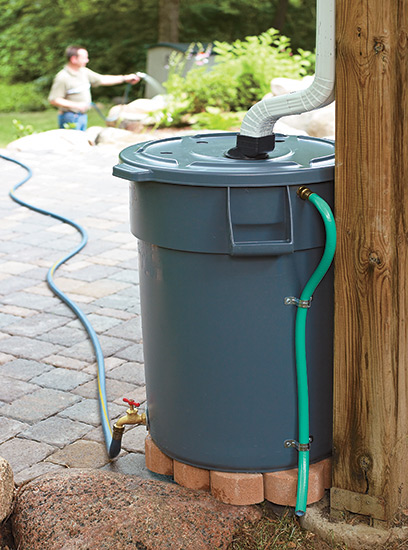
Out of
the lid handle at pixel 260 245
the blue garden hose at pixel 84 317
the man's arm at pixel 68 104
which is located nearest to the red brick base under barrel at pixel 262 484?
the blue garden hose at pixel 84 317

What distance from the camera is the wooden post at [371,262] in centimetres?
227

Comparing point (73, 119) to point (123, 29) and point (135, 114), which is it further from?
A: point (123, 29)

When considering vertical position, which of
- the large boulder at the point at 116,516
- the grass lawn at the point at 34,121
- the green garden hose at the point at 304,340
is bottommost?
the large boulder at the point at 116,516

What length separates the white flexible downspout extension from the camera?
92.7 inches

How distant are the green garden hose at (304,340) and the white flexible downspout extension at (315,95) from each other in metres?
0.30

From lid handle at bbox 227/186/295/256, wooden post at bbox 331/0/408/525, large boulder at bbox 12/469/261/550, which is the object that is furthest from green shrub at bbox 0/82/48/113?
wooden post at bbox 331/0/408/525

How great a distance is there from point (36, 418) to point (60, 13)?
20296mm

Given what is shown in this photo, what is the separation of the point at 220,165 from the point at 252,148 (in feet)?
0.60

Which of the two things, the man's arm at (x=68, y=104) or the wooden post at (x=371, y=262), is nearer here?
the wooden post at (x=371, y=262)

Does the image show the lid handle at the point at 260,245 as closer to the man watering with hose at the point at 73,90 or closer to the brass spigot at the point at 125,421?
the brass spigot at the point at 125,421

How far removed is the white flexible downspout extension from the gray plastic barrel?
0.14 m

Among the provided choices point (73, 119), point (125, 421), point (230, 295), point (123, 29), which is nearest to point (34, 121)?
point (73, 119)

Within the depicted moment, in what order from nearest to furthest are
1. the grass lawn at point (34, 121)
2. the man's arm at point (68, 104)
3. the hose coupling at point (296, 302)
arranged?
the hose coupling at point (296, 302), the man's arm at point (68, 104), the grass lawn at point (34, 121)

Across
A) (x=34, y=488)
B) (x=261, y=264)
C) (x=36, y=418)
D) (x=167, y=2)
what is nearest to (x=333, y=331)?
(x=261, y=264)
